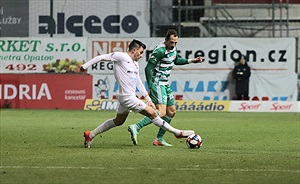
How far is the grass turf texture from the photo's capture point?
33.7 ft

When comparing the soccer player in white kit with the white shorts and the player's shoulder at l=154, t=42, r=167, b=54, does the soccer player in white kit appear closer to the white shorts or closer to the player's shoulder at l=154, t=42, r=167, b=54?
the white shorts

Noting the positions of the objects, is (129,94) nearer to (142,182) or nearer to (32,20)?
(142,182)

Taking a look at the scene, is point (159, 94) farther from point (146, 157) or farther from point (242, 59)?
point (242, 59)

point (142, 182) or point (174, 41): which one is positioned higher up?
point (174, 41)

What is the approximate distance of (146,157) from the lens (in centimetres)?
1266

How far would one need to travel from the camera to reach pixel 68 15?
33562 mm

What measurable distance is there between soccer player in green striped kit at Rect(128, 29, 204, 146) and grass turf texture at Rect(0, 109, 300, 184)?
383mm

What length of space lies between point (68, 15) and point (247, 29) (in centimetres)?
766

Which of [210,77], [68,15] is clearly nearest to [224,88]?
[210,77]

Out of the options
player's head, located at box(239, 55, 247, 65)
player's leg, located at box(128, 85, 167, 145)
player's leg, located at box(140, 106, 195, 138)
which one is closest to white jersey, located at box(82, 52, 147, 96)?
player's leg, located at box(140, 106, 195, 138)

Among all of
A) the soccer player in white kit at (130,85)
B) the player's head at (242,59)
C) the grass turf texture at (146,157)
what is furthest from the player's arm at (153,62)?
the player's head at (242,59)

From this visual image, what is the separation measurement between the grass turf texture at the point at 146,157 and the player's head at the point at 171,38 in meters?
1.85

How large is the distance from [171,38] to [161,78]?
88cm

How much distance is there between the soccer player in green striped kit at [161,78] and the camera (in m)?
15.7
